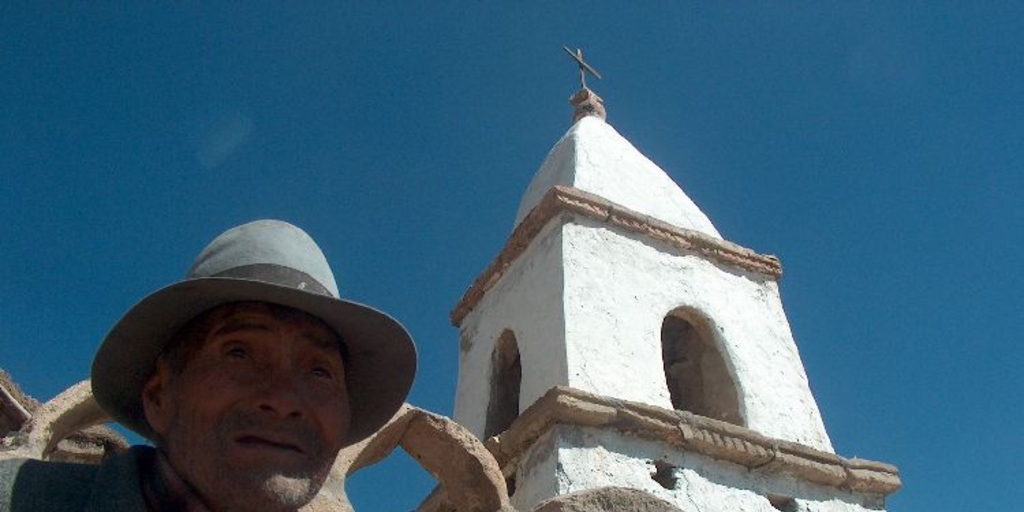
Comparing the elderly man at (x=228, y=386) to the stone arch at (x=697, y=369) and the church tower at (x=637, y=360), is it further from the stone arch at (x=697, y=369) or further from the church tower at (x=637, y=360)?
the stone arch at (x=697, y=369)

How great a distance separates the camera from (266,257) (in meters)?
2.15

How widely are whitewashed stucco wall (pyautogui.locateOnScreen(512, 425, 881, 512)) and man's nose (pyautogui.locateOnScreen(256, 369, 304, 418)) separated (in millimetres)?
5005

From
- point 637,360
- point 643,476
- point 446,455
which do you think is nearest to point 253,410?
point 446,455

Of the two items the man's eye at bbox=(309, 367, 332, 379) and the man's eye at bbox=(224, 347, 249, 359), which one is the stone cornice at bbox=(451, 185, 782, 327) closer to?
the man's eye at bbox=(309, 367, 332, 379)

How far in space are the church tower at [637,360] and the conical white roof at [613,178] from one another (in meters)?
0.03

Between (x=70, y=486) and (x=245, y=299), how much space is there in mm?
503

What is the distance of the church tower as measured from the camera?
24.2 ft

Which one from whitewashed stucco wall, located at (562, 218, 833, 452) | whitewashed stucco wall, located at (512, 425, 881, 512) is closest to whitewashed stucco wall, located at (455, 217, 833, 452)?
whitewashed stucco wall, located at (562, 218, 833, 452)

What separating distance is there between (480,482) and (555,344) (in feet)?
13.4

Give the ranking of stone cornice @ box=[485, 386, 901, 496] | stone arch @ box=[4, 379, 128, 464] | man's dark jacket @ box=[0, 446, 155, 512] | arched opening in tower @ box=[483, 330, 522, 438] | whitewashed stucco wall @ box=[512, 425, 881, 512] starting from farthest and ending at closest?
arched opening in tower @ box=[483, 330, 522, 438], stone cornice @ box=[485, 386, 901, 496], whitewashed stucco wall @ box=[512, 425, 881, 512], stone arch @ box=[4, 379, 128, 464], man's dark jacket @ box=[0, 446, 155, 512]

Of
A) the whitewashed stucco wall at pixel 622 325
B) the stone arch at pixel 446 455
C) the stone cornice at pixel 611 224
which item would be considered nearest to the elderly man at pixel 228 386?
the stone arch at pixel 446 455

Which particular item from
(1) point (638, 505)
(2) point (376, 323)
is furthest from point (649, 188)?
(2) point (376, 323)

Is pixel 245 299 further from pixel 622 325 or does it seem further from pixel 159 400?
pixel 622 325

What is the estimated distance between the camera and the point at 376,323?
229cm
